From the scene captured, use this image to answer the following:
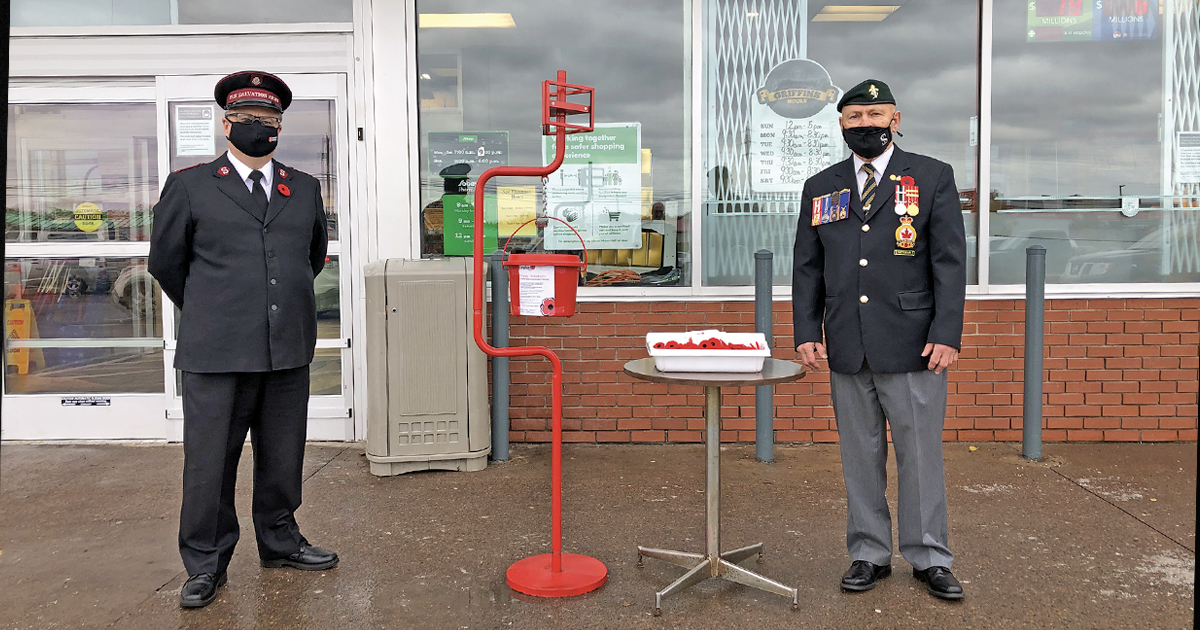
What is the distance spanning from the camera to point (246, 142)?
3.45 m

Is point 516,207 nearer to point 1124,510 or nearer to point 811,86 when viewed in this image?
point 811,86

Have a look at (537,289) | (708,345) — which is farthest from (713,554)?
(537,289)

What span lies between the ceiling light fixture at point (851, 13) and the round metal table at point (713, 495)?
2.99m

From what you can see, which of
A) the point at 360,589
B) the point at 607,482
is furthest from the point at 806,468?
the point at 360,589

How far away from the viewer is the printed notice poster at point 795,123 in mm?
5703

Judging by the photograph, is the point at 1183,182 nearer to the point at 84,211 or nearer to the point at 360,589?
the point at 360,589

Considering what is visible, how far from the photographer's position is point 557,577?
11.4 ft

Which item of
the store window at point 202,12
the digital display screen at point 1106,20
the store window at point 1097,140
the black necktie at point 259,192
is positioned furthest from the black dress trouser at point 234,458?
the digital display screen at point 1106,20

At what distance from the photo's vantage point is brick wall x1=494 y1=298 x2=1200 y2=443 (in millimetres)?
5699

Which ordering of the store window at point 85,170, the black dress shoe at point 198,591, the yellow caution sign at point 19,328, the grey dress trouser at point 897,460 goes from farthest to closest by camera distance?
the yellow caution sign at point 19,328 < the store window at point 85,170 < the grey dress trouser at point 897,460 < the black dress shoe at point 198,591

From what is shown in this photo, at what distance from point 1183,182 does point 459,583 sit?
5.09 metres

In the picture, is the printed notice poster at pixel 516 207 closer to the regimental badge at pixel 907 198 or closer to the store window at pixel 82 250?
the store window at pixel 82 250

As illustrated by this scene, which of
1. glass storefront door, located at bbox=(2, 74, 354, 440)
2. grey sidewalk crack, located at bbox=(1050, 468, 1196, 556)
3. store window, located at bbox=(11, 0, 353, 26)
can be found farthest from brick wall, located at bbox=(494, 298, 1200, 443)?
store window, located at bbox=(11, 0, 353, 26)

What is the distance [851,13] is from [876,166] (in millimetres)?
2652
